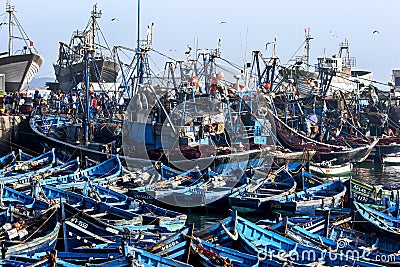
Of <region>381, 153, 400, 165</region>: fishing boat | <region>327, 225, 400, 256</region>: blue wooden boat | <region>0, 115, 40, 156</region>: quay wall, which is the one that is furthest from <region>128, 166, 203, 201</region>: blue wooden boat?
<region>381, 153, 400, 165</region>: fishing boat

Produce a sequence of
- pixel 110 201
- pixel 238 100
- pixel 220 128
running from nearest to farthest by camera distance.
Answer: pixel 110 201 < pixel 220 128 < pixel 238 100

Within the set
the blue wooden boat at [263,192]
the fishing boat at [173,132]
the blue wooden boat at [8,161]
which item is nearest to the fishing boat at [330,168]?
the fishing boat at [173,132]

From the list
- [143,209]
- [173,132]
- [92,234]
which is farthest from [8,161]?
[92,234]

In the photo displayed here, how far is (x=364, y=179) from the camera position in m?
32.3

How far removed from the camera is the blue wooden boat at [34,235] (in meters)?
14.1

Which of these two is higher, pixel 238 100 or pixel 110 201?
pixel 238 100

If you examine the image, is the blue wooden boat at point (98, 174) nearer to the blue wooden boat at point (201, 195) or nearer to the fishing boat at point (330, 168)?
the blue wooden boat at point (201, 195)

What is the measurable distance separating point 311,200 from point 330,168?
942 cm

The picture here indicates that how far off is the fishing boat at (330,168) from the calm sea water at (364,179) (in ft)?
3.05

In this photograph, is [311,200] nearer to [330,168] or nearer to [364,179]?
[330,168]

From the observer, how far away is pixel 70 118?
110ft

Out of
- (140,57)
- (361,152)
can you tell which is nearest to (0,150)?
(140,57)

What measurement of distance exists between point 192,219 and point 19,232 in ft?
24.9

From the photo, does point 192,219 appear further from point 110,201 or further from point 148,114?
point 148,114
